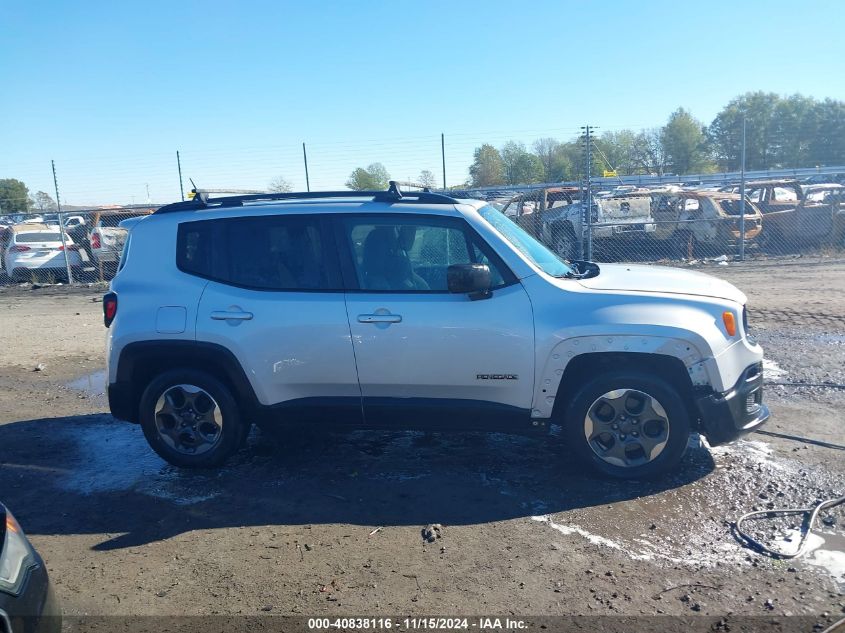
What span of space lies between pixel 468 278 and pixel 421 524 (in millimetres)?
1539

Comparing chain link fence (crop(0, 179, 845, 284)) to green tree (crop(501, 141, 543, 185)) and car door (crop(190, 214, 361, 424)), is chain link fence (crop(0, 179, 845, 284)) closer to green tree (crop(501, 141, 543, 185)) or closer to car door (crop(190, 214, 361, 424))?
green tree (crop(501, 141, 543, 185))

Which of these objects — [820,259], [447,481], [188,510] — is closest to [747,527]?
[447,481]

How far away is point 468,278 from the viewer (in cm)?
457

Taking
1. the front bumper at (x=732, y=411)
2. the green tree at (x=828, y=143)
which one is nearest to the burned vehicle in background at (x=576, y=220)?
the front bumper at (x=732, y=411)

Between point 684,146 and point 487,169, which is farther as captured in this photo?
point 684,146

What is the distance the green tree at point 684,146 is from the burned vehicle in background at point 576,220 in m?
23.2

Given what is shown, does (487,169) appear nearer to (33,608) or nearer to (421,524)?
(421,524)

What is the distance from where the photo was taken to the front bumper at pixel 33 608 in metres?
2.46

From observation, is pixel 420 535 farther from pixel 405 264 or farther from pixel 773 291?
pixel 773 291

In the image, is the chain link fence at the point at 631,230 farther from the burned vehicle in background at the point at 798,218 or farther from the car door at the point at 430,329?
the car door at the point at 430,329

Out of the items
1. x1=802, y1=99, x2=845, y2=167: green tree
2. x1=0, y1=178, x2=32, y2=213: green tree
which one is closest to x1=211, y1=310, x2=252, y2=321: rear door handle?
x1=0, y1=178, x2=32, y2=213: green tree

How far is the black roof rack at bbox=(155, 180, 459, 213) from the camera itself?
5105 millimetres

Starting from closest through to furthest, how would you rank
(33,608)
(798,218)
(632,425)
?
(33,608), (632,425), (798,218)

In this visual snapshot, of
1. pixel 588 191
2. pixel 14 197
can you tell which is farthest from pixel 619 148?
pixel 14 197
